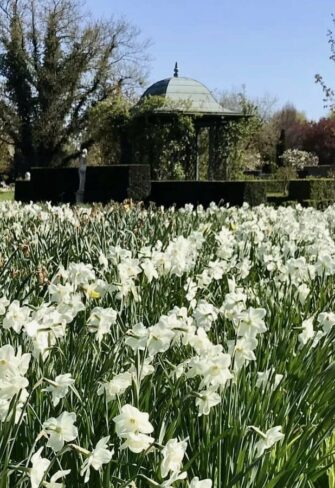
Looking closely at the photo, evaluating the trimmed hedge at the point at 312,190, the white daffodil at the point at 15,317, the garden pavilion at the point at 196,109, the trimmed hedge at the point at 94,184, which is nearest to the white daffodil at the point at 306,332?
the white daffodil at the point at 15,317

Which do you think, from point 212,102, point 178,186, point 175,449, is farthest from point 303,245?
point 212,102

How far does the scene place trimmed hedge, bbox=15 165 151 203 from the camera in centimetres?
1712

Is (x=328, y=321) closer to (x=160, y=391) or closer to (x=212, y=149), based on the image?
(x=160, y=391)

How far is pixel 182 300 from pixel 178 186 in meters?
14.2

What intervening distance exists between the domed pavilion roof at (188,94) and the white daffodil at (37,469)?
66.4 ft

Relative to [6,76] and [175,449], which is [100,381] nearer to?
[175,449]

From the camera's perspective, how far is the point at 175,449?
3.90 ft

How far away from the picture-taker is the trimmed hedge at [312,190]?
1711 centimetres

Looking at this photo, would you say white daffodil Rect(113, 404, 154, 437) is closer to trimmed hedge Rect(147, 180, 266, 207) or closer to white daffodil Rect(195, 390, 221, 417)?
white daffodil Rect(195, 390, 221, 417)

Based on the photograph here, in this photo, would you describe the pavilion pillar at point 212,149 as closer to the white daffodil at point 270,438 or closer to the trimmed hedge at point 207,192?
the trimmed hedge at point 207,192

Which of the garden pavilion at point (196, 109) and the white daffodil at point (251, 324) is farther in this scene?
the garden pavilion at point (196, 109)

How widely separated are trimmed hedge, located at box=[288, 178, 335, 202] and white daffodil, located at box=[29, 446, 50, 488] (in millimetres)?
16186

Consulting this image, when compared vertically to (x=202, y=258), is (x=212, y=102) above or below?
above

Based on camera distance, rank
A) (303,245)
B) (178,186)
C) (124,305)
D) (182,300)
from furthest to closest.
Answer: (178,186) < (303,245) < (182,300) < (124,305)
